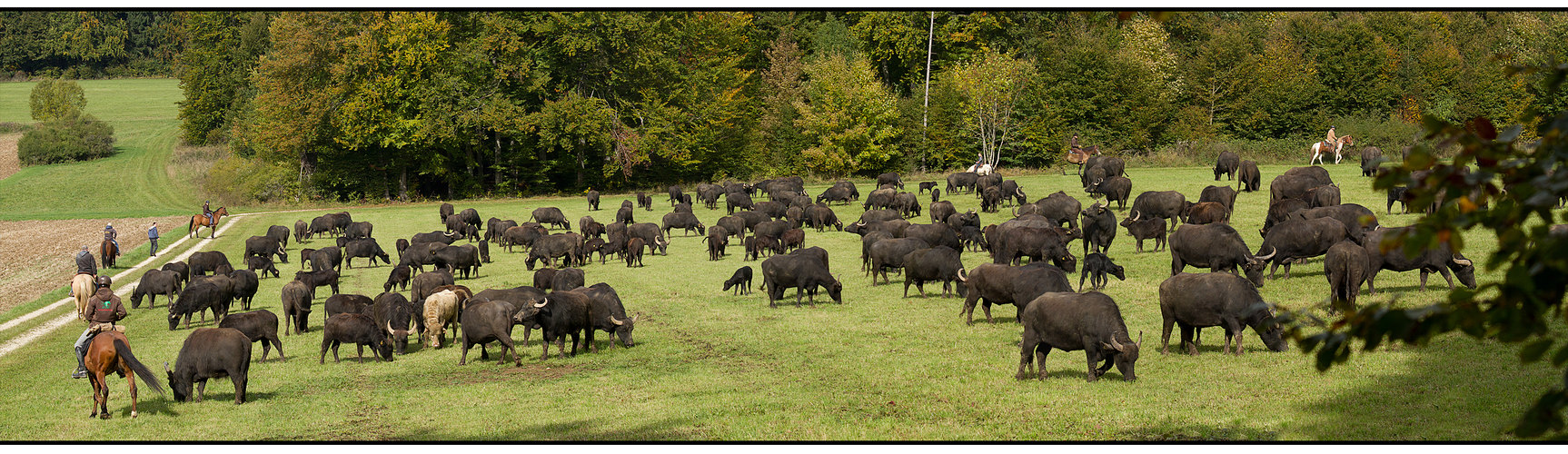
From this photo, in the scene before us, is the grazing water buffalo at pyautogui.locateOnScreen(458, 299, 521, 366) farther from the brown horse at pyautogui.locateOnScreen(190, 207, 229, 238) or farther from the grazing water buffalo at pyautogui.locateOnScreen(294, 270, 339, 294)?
the brown horse at pyautogui.locateOnScreen(190, 207, 229, 238)

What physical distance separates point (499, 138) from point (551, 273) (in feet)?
166

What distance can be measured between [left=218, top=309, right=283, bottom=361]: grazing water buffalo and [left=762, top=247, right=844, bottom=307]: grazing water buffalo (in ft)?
34.4

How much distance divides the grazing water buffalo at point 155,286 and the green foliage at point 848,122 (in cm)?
5318

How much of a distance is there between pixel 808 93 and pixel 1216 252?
61768 millimetres

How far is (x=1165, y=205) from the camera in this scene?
34406 mm

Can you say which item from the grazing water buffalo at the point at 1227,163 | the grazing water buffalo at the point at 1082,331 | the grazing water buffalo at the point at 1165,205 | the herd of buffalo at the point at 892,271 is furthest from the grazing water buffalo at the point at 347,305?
the grazing water buffalo at the point at 1227,163

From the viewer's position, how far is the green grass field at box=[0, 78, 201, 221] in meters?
75.3

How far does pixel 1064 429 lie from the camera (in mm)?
13219

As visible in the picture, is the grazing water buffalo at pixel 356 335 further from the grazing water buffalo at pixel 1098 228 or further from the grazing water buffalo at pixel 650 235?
the grazing water buffalo at pixel 1098 228

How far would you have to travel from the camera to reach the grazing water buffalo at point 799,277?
25.4 meters

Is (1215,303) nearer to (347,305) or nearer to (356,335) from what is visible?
(356,335)

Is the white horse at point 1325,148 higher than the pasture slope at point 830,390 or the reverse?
higher

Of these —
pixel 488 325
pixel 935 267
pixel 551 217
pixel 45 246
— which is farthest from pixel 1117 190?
pixel 45 246

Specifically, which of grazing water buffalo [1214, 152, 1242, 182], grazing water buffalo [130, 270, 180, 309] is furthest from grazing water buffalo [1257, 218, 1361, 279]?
grazing water buffalo [130, 270, 180, 309]
